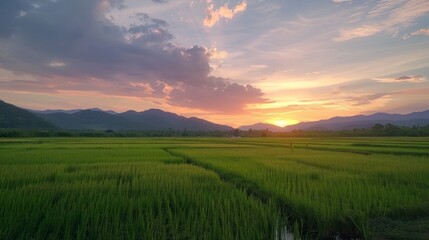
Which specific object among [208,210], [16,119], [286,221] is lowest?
[286,221]

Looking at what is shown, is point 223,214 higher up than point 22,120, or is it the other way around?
point 22,120

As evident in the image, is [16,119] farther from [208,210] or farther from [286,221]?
[286,221]

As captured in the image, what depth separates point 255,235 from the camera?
398cm

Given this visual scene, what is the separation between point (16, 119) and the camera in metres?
101

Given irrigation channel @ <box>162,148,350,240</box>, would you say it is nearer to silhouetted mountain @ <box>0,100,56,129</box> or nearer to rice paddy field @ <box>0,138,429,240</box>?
rice paddy field @ <box>0,138,429,240</box>

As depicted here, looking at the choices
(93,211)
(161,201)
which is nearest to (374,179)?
(161,201)

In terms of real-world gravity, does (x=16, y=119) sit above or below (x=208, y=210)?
above

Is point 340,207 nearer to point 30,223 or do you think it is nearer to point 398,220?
point 398,220

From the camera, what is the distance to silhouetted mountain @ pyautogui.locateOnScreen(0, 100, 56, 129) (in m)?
97.2

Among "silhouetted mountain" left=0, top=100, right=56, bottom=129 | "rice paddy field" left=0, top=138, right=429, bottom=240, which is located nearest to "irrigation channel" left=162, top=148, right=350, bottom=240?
"rice paddy field" left=0, top=138, right=429, bottom=240

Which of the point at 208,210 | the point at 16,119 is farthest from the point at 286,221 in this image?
the point at 16,119

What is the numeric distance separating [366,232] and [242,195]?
2.33 metres

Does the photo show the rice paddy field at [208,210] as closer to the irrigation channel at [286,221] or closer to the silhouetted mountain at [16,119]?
the irrigation channel at [286,221]

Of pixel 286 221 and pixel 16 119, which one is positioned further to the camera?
pixel 16 119
